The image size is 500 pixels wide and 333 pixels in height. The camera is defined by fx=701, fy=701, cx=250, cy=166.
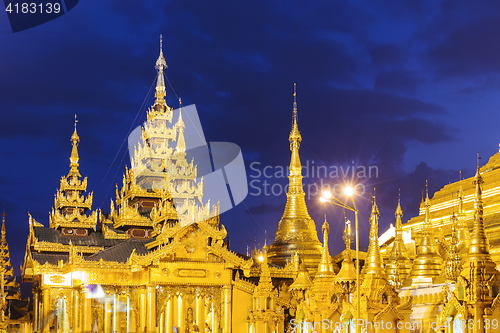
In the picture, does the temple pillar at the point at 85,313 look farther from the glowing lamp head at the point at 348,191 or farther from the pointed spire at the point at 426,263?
the glowing lamp head at the point at 348,191

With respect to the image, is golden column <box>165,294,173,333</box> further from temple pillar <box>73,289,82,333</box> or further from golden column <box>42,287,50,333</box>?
golden column <box>42,287,50,333</box>

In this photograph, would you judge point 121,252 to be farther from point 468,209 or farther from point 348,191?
point 348,191

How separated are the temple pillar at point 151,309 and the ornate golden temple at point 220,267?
5 cm

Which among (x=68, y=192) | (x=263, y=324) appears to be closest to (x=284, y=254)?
(x=263, y=324)

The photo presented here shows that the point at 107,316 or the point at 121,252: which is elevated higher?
the point at 121,252

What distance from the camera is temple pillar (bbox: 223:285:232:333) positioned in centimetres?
3475

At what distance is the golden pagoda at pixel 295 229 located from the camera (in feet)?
141

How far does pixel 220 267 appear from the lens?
35.2m

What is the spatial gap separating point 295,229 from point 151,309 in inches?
542

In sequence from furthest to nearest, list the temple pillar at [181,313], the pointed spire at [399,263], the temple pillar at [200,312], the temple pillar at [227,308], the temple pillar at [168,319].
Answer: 1. the temple pillar at [181,313]
2. the temple pillar at [200,312]
3. the temple pillar at [168,319]
4. the temple pillar at [227,308]
5. the pointed spire at [399,263]

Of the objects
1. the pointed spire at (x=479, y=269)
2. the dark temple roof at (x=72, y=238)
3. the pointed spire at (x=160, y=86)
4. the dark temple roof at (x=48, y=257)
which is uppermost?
the pointed spire at (x=160, y=86)

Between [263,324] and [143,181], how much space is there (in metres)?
16.5

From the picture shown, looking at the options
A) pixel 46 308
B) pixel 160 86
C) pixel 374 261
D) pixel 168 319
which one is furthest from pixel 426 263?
pixel 160 86

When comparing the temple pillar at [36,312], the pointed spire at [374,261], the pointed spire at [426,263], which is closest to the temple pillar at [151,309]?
the temple pillar at [36,312]
